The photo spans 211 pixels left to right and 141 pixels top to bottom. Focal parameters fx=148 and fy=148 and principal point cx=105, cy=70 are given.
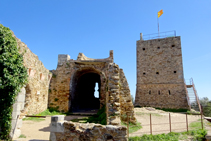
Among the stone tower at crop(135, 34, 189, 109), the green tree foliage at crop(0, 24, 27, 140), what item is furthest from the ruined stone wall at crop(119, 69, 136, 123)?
the stone tower at crop(135, 34, 189, 109)

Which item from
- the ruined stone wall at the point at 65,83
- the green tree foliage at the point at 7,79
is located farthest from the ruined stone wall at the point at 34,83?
the green tree foliage at the point at 7,79

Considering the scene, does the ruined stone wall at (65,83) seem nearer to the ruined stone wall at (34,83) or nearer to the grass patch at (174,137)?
the ruined stone wall at (34,83)

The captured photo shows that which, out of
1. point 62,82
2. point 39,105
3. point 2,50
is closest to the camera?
point 2,50

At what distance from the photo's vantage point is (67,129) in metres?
5.11

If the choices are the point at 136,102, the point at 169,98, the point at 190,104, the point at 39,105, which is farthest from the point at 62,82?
the point at 190,104

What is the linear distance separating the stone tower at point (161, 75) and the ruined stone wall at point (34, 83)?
13.5 m

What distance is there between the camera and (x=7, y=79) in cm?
588

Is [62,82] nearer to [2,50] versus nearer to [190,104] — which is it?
[2,50]

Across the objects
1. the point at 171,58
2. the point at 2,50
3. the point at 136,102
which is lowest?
Answer: the point at 136,102

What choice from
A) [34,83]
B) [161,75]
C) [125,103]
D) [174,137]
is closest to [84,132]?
[174,137]

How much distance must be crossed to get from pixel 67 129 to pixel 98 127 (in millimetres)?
1097

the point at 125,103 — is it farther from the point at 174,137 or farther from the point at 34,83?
the point at 34,83

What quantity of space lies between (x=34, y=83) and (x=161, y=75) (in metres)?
16.7

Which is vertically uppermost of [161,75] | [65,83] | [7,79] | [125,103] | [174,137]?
[161,75]
